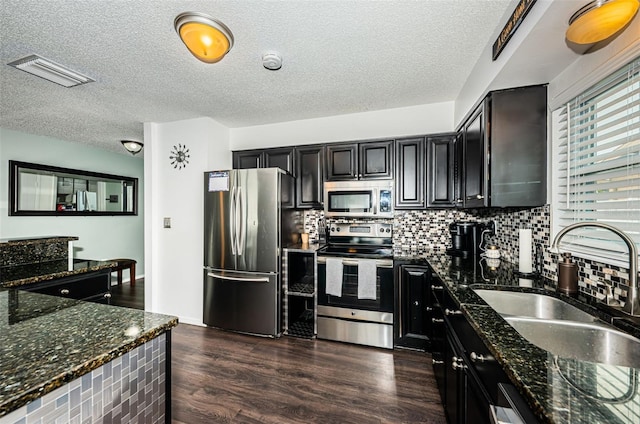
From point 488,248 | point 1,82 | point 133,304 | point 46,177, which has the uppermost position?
point 1,82

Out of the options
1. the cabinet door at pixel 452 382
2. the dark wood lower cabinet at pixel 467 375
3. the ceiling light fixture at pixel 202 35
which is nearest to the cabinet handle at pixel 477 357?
the dark wood lower cabinet at pixel 467 375

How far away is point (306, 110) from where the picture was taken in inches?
120

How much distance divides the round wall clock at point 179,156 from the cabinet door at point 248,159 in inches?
23.1

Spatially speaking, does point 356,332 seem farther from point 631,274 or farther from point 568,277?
point 631,274

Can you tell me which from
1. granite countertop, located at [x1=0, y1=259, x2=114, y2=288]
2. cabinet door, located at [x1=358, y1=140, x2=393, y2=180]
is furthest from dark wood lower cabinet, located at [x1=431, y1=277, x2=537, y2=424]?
granite countertop, located at [x1=0, y1=259, x2=114, y2=288]

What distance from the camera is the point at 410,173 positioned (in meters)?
2.79

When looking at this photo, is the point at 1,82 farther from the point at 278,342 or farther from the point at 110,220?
the point at 278,342

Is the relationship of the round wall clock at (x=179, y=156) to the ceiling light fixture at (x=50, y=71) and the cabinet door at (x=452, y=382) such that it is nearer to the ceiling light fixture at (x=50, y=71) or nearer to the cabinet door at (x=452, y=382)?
the ceiling light fixture at (x=50, y=71)

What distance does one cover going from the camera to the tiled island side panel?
69 centimetres

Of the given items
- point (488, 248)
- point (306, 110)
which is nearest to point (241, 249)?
point (306, 110)

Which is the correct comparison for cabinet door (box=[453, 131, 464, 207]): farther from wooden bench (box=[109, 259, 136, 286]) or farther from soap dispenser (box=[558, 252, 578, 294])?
wooden bench (box=[109, 259, 136, 286])

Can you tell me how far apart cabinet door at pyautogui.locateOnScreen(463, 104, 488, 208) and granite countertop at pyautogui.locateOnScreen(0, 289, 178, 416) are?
2.11 metres

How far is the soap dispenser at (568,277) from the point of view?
1.38 metres

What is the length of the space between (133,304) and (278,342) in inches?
104
